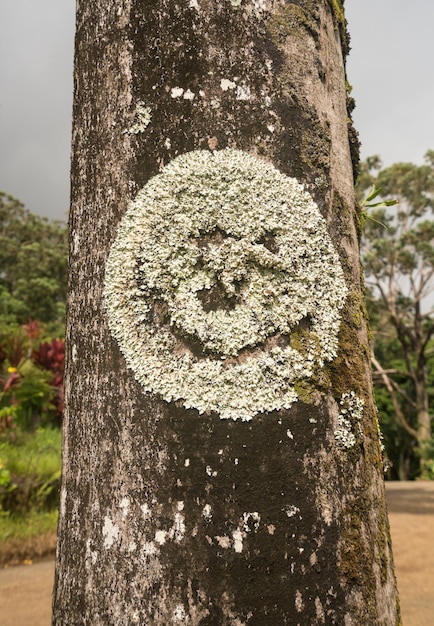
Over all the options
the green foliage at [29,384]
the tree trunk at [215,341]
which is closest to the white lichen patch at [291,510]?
the tree trunk at [215,341]

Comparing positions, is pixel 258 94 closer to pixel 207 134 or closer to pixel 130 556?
pixel 207 134

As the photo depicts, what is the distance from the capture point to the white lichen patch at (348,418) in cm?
107

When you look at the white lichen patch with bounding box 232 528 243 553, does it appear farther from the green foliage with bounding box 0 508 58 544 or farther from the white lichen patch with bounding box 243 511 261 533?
the green foliage with bounding box 0 508 58 544

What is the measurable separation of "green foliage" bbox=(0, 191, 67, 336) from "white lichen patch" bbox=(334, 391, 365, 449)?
22454mm

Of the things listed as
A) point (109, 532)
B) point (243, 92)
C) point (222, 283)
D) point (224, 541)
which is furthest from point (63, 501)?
point (243, 92)

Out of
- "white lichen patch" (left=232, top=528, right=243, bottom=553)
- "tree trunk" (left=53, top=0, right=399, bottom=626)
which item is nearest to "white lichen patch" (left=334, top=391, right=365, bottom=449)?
"tree trunk" (left=53, top=0, right=399, bottom=626)

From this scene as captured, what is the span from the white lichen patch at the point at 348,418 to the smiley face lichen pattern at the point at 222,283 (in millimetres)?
106

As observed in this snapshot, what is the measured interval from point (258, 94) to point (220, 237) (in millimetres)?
350

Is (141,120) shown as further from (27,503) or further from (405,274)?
(405,274)

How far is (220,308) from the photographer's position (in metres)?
1.10

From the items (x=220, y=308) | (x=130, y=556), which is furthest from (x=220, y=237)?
(x=130, y=556)

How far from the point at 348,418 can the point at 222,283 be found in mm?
408

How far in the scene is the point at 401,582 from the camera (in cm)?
426

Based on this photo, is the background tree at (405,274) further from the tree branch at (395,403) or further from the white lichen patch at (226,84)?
the white lichen patch at (226,84)
